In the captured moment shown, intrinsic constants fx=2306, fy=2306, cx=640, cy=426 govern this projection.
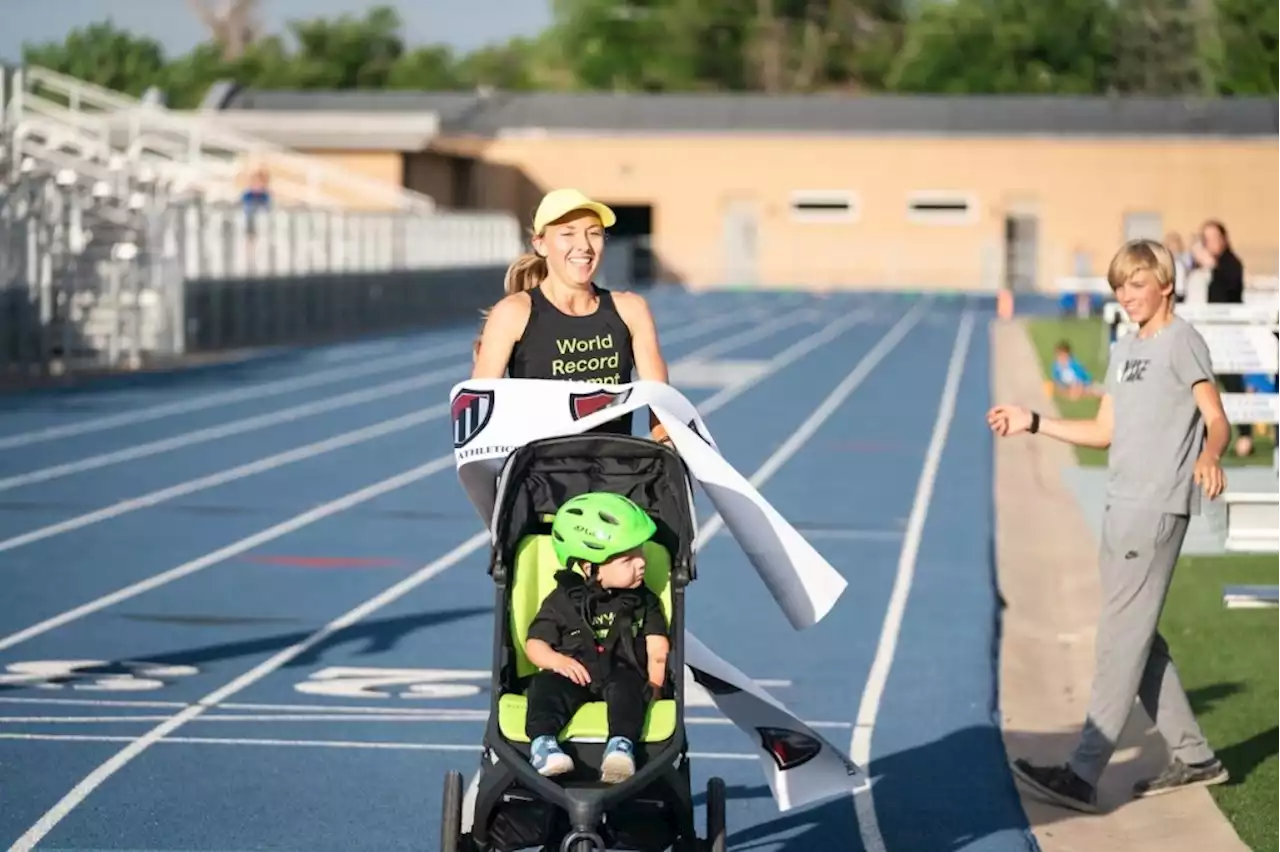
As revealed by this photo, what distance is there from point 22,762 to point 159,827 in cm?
122

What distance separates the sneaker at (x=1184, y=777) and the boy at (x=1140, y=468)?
0.36 metres

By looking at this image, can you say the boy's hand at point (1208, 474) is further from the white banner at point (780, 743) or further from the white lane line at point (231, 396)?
the white lane line at point (231, 396)

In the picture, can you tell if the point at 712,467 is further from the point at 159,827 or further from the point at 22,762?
the point at 22,762

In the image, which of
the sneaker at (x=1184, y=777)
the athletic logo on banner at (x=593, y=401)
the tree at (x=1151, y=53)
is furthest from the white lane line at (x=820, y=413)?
the tree at (x=1151, y=53)

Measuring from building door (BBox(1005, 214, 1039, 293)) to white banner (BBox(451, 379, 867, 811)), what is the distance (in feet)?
208

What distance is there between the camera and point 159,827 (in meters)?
7.91

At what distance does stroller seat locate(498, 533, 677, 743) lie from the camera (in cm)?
644

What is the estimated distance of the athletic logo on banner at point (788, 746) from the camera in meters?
7.21

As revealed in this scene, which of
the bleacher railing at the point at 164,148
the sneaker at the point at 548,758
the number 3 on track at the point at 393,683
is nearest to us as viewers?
the sneaker at the point at 548,758

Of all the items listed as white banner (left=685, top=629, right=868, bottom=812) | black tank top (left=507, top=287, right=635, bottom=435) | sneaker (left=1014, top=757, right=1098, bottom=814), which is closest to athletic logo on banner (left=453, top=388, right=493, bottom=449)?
black tank top (left=507, top=287, right=635, bottom=435)

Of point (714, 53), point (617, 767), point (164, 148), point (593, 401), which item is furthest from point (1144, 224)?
point (617, 767)

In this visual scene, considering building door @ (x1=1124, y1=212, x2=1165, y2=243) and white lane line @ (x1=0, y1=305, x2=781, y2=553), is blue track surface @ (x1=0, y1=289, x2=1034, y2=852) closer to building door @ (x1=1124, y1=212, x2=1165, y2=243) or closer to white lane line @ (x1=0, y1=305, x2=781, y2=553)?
white lane line @ (x1=0, y1=305, x2=781, y2=553)

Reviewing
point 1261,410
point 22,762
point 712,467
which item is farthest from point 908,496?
point 712,467

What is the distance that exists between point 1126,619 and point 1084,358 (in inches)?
1128
